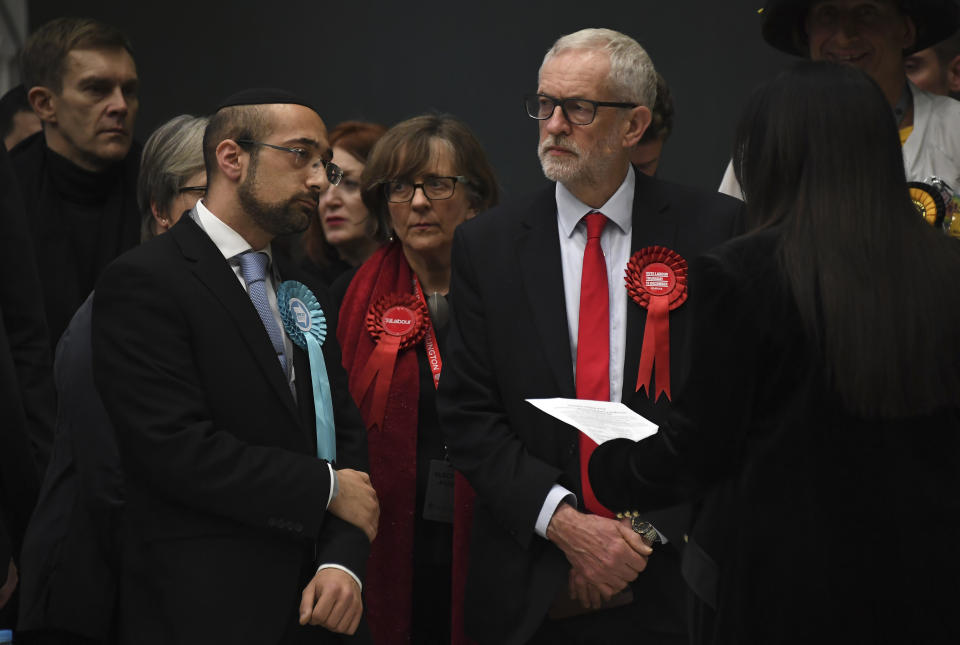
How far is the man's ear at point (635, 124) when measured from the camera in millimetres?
2930

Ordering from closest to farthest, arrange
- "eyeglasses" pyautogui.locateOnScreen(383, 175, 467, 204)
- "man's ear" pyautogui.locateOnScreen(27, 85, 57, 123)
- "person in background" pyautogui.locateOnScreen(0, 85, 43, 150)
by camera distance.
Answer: "eyeglasses" pyautogui.locateOnScreen(383, 175, 467, 204), "man's ear" pyautogui.locateOnScreen(27, 85, 57, 123), "person in background" pyautogui.locateOnScreen(0, 85, 43, 150)

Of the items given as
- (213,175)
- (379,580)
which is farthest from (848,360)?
(379,580)

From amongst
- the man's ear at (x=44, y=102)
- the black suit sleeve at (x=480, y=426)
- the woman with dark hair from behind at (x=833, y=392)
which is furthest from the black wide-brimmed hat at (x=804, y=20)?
the man's ear at (x=44, y=102)

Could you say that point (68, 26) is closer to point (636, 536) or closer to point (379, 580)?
point (379, 580)

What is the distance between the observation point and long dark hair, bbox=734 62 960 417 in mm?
1825

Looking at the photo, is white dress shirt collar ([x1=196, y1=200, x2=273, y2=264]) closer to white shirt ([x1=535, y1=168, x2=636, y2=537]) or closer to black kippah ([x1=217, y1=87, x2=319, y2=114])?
black kippah ([x1=217, y1=87, x2=319, y2=114])

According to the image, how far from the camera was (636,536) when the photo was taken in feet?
8.32

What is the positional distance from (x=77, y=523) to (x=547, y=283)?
4.01 feet

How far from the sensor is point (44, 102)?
4.20 m

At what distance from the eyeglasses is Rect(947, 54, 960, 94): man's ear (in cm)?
175

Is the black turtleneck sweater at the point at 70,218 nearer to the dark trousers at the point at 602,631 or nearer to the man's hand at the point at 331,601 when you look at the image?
the man's hand at the point at 331,601

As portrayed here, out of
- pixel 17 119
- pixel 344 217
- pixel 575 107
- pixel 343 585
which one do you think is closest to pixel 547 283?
pixel 575 107

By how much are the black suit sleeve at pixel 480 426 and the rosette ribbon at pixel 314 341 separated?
302mm

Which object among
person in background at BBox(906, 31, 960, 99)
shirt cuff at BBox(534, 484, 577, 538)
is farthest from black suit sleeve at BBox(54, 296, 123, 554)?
person in background at BBox(906, 31, 960, 99)
